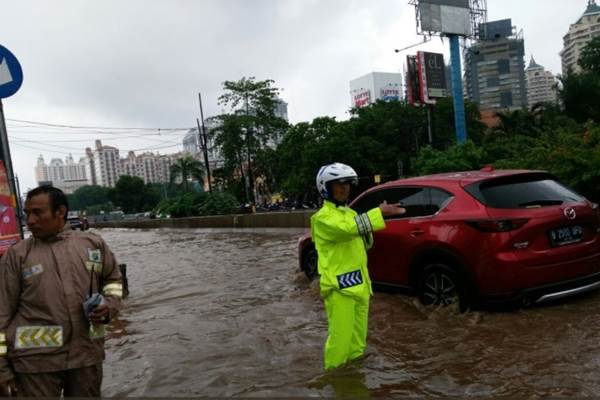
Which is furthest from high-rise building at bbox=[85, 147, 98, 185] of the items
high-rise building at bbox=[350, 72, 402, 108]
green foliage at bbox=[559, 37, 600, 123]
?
green foliage at bbox=[559, 37, 600, 123]

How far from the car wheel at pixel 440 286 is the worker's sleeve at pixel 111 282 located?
344cm

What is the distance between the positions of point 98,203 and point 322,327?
116387mm

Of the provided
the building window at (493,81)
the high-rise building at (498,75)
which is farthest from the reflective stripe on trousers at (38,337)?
the building window at (493,81)

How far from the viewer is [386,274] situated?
6.12 m

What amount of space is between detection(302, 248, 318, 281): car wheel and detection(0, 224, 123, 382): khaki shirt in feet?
17.4

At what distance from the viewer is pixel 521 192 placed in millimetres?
5273

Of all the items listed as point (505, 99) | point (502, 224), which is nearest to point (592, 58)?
point (502, 224)

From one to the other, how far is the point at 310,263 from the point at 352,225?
441 cm

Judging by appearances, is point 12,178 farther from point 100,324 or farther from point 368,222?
point 368,222

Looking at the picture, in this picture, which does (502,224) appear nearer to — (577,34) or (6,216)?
(6,216)

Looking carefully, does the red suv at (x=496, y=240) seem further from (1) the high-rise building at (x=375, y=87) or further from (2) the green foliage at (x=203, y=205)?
(1) the high-rise building at (x=375, y=87)

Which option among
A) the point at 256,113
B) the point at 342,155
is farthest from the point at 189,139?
the point at 342,155

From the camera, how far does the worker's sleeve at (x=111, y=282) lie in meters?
2.82

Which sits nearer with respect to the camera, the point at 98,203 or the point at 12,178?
the point at 12,178
